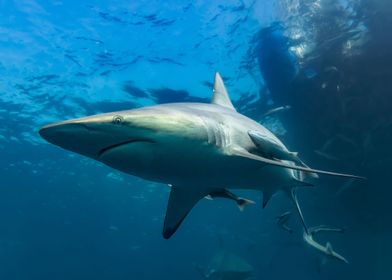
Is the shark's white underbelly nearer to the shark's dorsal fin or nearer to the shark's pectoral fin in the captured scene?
the shark's pectoral fin

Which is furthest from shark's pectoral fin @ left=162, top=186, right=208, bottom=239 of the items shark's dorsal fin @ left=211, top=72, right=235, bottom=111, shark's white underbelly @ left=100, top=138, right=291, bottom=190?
shark's dorsal fin @ left=211, top=72, right=235, bottom=111

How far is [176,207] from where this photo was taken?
507 cm

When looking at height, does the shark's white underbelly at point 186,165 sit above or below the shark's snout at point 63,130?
below

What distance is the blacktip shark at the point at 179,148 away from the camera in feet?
10.00

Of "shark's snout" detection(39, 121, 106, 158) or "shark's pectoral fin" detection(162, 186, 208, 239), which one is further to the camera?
"shark's pectoral fin" detection(162, 186, 208, 239)

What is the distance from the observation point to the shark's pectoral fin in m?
5.00

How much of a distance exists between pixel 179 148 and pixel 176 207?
175 centimetres

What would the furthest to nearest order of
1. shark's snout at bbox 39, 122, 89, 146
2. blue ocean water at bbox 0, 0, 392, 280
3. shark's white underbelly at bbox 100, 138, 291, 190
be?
blue ocean water at bbox 0, 0, 392, 280 → shark's white underbelly at bbox 100, 138, 291, 190 → shark's snout at bbox 39, 122, 89, 146

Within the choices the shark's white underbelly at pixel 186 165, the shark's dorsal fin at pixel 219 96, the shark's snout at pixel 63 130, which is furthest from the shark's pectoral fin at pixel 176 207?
the shark's snout at pixel 63 130

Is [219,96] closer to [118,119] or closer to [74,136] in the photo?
[118,119]

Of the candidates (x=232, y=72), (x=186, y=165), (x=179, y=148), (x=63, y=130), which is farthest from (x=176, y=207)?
(x=232, y=72)

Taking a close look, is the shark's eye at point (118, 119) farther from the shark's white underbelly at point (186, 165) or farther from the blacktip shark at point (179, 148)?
the shark's white underbelly at point (186, 165)

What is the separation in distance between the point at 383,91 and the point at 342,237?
91.7ft

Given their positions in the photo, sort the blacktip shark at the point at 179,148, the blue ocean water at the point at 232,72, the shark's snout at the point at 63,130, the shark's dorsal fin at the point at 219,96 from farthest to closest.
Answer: the blue ocean water at the point at 232,72, the shark's dorsal fin at the point at 219,96, the blacktip shark at the point at 179,148, the shark's snout at the point at 63,130
